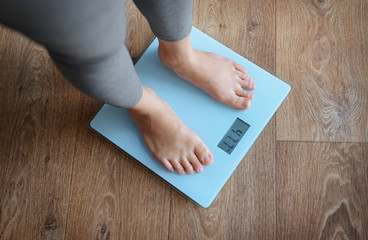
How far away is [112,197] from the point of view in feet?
2.62

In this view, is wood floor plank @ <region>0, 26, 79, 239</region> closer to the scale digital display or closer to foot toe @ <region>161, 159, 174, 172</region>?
foot toe @ <region>161, 159, 174, 172</region>

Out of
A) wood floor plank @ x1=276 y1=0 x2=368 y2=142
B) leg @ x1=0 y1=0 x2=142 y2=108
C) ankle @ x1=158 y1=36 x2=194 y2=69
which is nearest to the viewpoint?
leg @ x1=0 y1=0 x2=142 y2=108

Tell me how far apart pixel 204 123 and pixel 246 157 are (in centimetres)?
13

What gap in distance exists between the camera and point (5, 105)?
2.77ft

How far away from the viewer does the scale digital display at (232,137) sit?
2.54 ft

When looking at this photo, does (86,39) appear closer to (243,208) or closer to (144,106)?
(144,106)

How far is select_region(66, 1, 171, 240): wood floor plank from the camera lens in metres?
0.79

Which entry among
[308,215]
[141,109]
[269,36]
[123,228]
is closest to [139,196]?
[123,228]

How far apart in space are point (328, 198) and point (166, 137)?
397 mm

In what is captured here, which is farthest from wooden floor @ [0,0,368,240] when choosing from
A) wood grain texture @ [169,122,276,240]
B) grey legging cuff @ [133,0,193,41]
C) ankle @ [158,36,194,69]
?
grey legging cuff @ [133,0,193,41]

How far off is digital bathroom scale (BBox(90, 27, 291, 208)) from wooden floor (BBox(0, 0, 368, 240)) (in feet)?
0.14

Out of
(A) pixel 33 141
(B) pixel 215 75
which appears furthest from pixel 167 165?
(A) pixel 33 141

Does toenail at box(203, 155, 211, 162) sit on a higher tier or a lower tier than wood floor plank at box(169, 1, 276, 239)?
higher

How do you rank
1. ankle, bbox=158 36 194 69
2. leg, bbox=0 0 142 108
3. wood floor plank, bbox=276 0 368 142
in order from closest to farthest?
leg, bbox=0 0 142 108 → ankle, bbox=158 36 194 69 → wood floor plank, bbox=276 0 368 142
